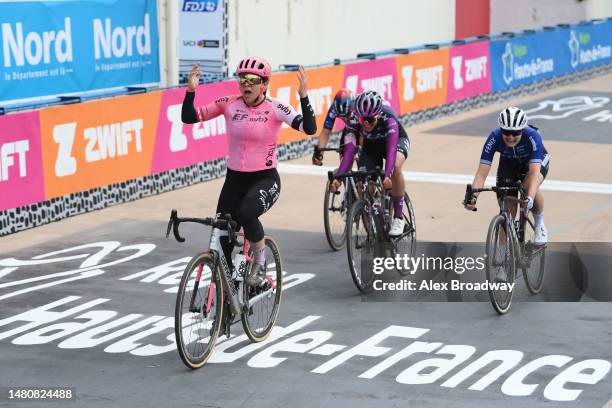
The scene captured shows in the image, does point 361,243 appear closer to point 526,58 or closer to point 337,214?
point 337,214

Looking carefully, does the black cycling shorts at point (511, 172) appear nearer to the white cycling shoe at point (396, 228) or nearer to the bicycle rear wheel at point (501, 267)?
the bicycle rear wheel at point (501, 267)

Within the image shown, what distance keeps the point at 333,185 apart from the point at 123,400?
4.66 m

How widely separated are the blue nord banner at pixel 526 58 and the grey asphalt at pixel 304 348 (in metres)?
15.5

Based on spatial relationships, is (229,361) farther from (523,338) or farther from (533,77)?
(533,77)

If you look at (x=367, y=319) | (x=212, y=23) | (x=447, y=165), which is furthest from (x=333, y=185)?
(x=212, y=23)

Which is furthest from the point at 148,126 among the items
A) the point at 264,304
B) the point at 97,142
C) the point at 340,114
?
the point at 264,304

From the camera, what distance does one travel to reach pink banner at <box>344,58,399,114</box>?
21.1m

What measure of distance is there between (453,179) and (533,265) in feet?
20.2

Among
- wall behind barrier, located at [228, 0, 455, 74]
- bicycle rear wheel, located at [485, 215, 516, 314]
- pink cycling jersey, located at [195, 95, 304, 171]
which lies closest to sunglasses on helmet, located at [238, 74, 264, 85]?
pink cycling jersey, located at [195, 95, 304, 171]

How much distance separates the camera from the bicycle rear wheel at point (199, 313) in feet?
28.3

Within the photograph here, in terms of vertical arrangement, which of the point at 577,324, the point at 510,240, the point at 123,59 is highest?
the point at 123,59

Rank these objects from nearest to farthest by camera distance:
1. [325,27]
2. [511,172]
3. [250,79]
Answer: [250,79] → [511,172] → [325,27]

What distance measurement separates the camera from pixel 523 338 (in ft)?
32.0

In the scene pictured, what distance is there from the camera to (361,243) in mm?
11500
